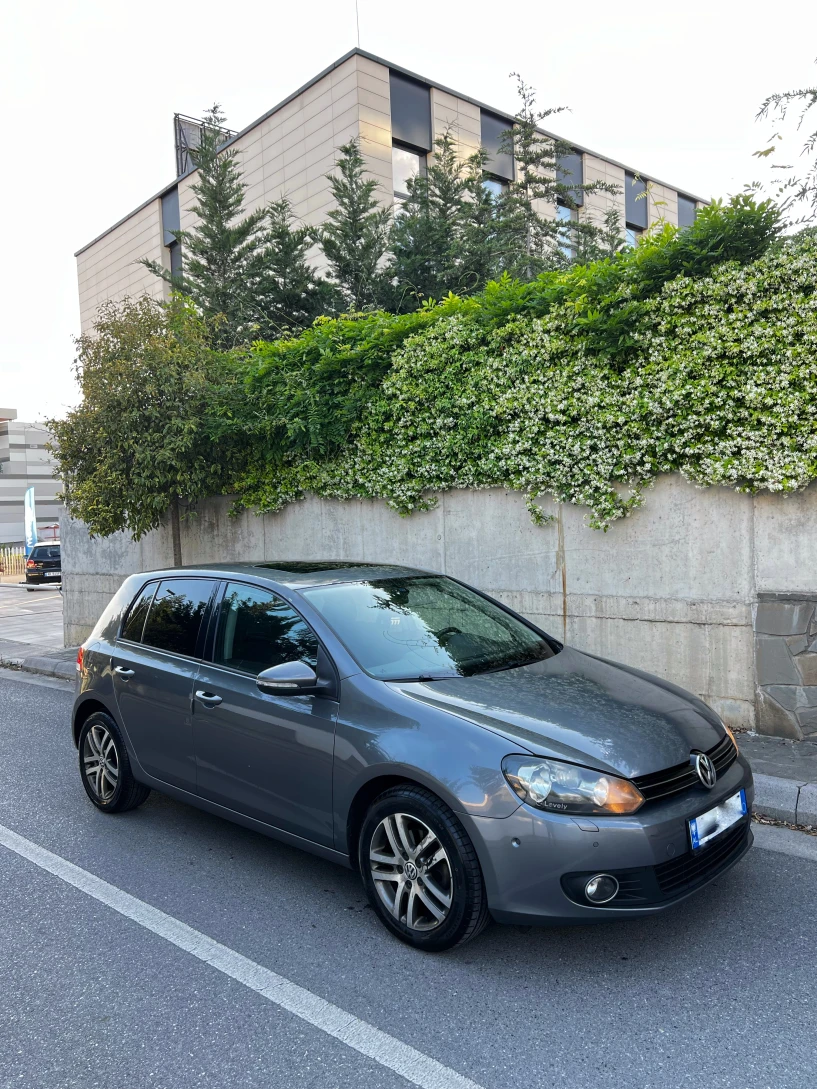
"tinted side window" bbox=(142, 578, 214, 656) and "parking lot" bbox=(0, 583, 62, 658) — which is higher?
"tinted side window" bbox=(142, 578, 214, 656)

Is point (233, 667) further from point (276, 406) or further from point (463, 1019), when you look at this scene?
point (276, 406)

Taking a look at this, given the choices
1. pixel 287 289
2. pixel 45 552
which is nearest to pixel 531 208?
pixel 287 289

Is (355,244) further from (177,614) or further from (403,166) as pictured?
(177,614)

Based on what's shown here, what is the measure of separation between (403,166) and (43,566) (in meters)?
17.1

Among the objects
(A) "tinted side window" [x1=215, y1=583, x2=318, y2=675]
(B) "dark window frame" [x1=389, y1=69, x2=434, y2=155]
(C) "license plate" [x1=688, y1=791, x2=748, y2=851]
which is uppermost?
(B) "dark window frame" [x1=389, y1=69, x2=434, y2=155]

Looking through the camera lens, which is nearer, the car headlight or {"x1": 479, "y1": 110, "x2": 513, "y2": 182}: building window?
the car headlight

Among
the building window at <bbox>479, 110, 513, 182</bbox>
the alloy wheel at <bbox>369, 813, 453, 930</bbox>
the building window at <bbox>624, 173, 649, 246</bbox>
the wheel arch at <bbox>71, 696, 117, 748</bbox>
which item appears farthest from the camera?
the building window at <bbox>624, 173, 649, 246</bbox>

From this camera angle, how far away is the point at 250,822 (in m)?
3.96

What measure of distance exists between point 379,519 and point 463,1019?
6.03 meters

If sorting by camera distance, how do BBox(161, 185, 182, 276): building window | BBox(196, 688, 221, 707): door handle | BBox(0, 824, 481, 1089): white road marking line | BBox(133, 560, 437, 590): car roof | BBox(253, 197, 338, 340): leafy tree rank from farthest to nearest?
BBox(161, 185, 182, 276): building window, BBox(253, 197, 338, 340): leafy tree, BBox(133, 560, 437, 590): car roof, BBox(196, 688, 221, 707): door handle, BBox(0, 824, 481, 1089): white road marking line

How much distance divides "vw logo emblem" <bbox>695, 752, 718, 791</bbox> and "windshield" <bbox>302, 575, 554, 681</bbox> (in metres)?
0.97

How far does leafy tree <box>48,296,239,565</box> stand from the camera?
9078mm

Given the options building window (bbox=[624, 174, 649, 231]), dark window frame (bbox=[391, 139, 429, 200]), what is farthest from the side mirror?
building window (bbox=[624, 174, 649, 231])

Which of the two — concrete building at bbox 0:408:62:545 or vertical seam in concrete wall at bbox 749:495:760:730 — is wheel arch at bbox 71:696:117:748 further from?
concrete building at bbox 0:408:62:545
